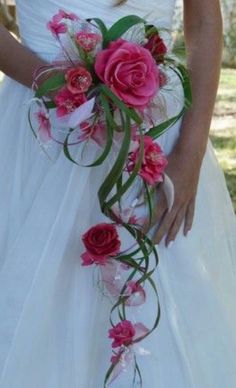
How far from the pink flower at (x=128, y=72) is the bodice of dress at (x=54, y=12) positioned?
0.27 meters

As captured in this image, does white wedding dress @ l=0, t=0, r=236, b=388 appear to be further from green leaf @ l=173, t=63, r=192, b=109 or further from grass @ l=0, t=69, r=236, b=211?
grass @ l=0, t=69, r=236, b=211

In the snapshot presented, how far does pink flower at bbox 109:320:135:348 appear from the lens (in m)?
1.59

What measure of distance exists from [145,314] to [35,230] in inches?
11.8

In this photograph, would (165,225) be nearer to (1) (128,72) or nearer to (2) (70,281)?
(2) (70,281)

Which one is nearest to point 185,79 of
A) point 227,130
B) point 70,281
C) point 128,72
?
point 128,72

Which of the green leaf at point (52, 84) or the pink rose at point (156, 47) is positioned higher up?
the pink rose at point (156, 47)

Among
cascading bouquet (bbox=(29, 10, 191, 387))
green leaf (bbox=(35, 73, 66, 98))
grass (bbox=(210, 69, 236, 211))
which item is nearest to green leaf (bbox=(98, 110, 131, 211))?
cascading bouquet (bbox=(29, 10, 191, 387))

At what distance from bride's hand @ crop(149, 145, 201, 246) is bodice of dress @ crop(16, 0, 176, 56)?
0.28 meters

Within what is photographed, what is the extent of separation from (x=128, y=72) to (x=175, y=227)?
0.45 meters

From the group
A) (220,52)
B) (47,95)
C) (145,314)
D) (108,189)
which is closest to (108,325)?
(145,314)

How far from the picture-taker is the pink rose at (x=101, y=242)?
1.54 metres

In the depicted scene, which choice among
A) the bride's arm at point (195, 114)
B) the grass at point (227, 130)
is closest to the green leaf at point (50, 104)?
the bride's arm at point (195, 114)

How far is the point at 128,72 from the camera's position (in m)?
1.42

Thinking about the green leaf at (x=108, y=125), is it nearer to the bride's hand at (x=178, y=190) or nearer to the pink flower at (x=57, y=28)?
the pink flower at (x=57, y=28)
